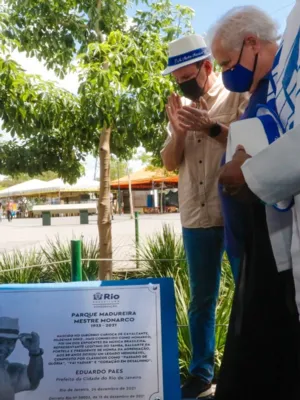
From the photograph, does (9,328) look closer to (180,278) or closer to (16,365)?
(16,365)

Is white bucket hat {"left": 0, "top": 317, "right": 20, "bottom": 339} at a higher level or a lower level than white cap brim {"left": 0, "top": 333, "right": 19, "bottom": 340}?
higher

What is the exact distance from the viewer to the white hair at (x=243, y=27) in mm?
1555

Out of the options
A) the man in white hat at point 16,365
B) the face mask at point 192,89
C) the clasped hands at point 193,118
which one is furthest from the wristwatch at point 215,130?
the man in white hat at point 16,365

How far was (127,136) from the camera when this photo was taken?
470cm

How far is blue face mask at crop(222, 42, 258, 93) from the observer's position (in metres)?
1.56

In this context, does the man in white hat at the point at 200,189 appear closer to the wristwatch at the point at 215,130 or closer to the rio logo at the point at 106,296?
the wristwatch at the point at 215,130

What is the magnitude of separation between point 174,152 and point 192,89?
291 mm

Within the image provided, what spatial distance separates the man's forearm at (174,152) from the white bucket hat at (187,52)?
0.31 meters

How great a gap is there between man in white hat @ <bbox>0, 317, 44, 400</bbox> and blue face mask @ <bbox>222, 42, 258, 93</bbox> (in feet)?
3.70

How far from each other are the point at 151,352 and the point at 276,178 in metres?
1.00

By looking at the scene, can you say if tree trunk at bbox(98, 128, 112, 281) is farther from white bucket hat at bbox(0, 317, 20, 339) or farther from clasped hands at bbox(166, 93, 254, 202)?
white bucket hat at bbox(0, 317, 20, 339)

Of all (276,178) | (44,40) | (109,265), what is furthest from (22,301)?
(44,40)

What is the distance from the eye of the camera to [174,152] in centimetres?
225

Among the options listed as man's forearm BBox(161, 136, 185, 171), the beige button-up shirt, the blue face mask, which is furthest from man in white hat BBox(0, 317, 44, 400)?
the blue face mask
